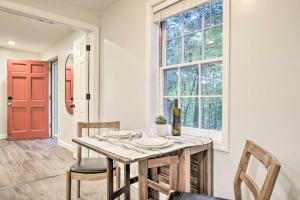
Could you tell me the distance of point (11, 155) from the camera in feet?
13.1

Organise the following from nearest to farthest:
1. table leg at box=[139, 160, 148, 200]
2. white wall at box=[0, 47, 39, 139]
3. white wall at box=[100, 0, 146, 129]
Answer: table leg at box=[139, 160, 148, 200], white wall at box=[100, 0, 146, 129], white wall at box=[0, 47, 39, 139]

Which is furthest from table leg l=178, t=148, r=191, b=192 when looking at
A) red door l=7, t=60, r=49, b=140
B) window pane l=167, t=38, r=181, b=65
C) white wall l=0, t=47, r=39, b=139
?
white wall l=0, t=47, r=39, b=139

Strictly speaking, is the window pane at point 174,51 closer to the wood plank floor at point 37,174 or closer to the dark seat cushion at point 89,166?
the dark seat cushion at point 89,166

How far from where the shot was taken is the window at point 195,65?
6.17 feet

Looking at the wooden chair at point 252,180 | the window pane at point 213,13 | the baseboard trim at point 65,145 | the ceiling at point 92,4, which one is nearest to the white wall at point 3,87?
the baseboard trim at point 65,145

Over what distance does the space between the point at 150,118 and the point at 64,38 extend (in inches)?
129

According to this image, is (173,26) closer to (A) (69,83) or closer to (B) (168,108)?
(B) (168,108)

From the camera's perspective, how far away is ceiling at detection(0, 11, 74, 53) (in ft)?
A: 12.3

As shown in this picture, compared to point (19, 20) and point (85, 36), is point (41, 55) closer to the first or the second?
point (19, 20)

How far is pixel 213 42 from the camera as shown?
1.92 m

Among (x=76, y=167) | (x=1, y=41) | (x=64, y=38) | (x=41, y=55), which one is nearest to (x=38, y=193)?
(x=76, y=167)

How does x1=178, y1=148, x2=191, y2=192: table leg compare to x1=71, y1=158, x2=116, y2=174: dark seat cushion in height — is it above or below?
above

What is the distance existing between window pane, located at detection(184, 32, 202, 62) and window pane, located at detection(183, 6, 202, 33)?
0.07m

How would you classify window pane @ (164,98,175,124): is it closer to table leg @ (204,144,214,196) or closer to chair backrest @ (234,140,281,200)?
table leg @ (204,144,214,196)
